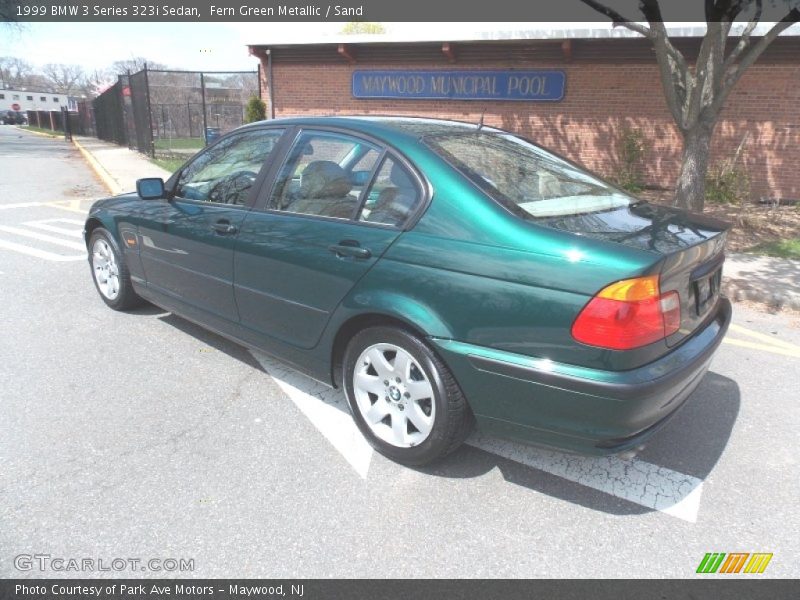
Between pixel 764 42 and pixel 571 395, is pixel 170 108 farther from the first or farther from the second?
pixel 571 395

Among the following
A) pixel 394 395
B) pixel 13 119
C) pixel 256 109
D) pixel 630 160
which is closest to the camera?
pixel 394 395

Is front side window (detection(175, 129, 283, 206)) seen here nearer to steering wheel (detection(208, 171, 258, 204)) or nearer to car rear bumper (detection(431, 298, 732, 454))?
steering wheel (detection(208, 171, 258, 204))

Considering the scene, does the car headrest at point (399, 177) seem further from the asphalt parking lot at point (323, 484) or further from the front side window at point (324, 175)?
the asphalt parking lot at point (323, 484)

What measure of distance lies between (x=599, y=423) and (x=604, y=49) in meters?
11.7

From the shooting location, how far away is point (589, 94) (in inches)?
480

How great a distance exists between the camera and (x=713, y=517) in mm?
2438

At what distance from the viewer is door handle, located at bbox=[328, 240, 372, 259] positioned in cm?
267

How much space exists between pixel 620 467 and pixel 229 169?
2.91 meters

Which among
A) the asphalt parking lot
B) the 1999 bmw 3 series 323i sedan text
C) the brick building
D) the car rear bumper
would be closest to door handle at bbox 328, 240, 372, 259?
the 1999 bmw 3 series 323i sedan text

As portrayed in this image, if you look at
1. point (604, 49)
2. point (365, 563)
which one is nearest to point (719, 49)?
point (604, 49)

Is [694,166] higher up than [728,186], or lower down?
higher up

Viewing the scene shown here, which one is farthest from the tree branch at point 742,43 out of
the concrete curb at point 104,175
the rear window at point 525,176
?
the concrete curb at point 104,175

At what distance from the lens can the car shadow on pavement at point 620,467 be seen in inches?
102

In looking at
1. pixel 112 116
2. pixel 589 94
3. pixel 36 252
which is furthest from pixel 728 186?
pixel 112 116
